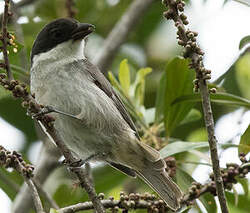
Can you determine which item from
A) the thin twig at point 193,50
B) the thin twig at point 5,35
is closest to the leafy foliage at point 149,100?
the thin twig at point 5,35

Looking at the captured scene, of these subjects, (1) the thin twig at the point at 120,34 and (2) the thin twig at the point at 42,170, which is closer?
(2) the thin twig at the point at 42,170

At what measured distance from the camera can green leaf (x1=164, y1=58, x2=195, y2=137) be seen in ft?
15.4

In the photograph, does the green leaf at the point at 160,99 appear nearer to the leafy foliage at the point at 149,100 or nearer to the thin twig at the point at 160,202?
the leafy foliage at the point at 149,100

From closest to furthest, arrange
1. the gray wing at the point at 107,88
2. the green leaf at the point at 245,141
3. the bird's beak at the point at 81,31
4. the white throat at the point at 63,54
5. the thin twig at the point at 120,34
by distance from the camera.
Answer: the green leaf at the point at 245,141 → the bird's beak at the point at 81,31 → the white throat at the point at 63,54 → the gray wing at the point at 107,88 → the thin twig at the point at 120,34

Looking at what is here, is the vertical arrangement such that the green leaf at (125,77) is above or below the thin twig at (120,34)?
below

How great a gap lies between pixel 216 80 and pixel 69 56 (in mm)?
1230

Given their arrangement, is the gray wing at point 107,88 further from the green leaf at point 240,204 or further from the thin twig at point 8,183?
the thin twig at point 8,183

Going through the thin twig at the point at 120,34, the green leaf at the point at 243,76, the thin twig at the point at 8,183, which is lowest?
the thin twig at the point at 8,183

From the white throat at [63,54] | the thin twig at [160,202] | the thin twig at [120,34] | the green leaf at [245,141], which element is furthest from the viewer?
the thin twig at [120,34]

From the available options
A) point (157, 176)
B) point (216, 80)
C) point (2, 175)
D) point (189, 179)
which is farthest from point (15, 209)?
point (216, 80)

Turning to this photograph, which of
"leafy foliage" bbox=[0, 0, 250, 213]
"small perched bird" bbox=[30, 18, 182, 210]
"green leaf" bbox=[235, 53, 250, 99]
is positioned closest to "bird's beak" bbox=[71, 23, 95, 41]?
"small perched bird" bbox=[30, 18, 182, 210]

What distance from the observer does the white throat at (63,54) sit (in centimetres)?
469

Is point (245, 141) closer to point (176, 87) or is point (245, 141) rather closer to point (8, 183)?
point (176, 87)

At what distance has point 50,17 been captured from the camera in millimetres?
6645
